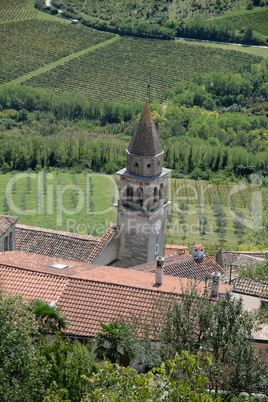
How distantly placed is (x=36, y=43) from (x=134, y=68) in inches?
892

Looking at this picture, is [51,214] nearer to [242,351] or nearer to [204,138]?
[204,138]

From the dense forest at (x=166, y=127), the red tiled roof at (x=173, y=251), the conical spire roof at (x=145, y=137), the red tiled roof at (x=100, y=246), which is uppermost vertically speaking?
the conical spire roof at (x=145, y=137)

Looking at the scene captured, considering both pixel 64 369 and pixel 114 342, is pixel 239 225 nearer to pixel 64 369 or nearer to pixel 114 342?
pixel 114 342

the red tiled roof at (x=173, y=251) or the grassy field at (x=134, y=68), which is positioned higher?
the red tiled roof at (x=173, y=251)

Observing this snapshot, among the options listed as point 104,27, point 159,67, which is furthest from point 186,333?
point 104,27

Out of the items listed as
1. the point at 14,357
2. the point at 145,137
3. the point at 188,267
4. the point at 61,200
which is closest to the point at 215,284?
the point at 188,267

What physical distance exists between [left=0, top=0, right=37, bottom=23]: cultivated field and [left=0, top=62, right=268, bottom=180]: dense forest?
122 feet

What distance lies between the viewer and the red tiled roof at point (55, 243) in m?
38.9

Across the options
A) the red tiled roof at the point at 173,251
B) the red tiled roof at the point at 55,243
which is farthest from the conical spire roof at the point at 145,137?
the red tiled roof at the point at 173,251

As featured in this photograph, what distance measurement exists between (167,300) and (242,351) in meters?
6.23

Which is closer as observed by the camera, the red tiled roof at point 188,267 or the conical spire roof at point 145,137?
the red tiled roof at point 188,267

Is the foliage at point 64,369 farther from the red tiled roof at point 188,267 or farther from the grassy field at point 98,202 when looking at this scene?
the grassy field at point 98,202

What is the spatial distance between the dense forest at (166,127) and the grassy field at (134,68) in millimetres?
5229

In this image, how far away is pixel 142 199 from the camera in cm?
3791
